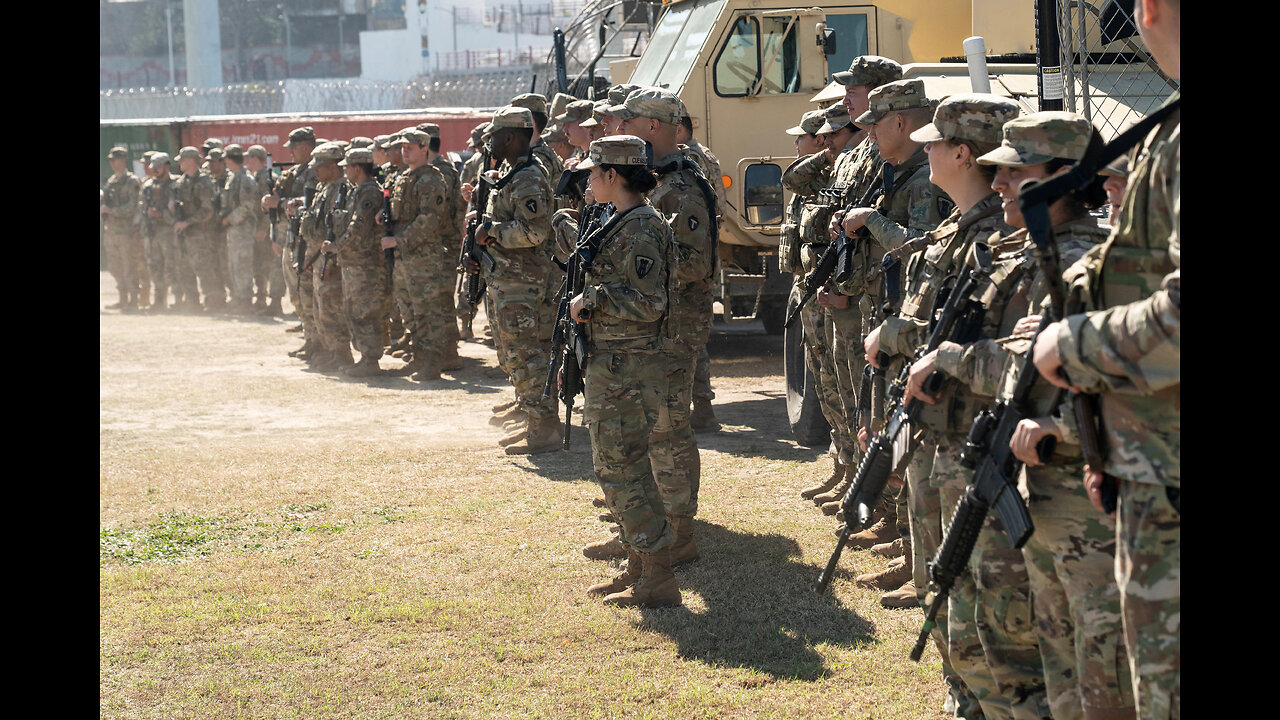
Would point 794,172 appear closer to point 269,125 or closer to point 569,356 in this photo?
point 569,356

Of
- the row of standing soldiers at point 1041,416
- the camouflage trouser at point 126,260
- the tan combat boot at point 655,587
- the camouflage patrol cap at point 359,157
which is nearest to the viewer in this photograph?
the row of standing soldiers at point 1041,416

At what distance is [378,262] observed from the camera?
11133 millimetres

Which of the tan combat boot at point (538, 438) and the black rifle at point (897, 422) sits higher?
the black rifle at point (897, 422)

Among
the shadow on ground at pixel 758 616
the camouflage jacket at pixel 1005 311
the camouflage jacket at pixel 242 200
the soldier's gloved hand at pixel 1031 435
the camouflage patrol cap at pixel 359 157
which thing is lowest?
the shadow on ground at pixel 758 616

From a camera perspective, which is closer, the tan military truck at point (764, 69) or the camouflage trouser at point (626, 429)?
the camouflage trouser at point (626, 429)

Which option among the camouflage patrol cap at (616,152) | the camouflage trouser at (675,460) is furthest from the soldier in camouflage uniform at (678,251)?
the camouflage patrol cap at (616,152)

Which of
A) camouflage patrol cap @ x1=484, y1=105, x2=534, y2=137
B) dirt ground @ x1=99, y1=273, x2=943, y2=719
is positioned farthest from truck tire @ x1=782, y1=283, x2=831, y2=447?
camouflage patrol cap @ x1=484, y1=105, x2=534, y2=137

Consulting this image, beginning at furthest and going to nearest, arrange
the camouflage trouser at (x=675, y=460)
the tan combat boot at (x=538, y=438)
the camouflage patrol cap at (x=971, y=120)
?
the tan combat boot at (x=538, y=438), the camouflage trouser at (x=675, y=460), the camouflage patrol cap at (x=971, y=120)

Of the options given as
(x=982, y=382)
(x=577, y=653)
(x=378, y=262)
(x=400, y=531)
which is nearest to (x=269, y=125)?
(x=378, y=262)

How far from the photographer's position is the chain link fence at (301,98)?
26172 millimetres

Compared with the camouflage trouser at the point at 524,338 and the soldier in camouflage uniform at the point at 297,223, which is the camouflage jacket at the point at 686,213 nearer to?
the camouflage trouser at the point at 524,338

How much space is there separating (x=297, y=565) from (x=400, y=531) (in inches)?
26.5

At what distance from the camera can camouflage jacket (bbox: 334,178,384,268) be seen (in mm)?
10820

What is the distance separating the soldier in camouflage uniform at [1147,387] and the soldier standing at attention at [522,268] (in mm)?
5752
